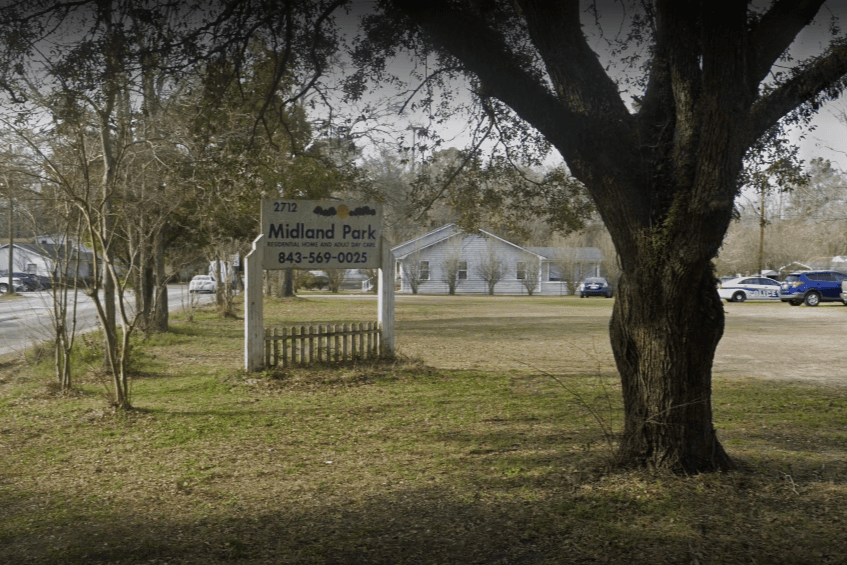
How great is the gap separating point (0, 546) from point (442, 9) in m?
4.49

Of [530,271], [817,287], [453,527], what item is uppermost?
[530,271]

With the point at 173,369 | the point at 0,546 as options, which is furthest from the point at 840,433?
the point at 173,369

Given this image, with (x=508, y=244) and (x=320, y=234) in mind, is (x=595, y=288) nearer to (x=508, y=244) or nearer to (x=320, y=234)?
(x=508, y=244)

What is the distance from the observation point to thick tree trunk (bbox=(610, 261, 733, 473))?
16.3 ft

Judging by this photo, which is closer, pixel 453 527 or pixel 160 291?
pixel 453 527

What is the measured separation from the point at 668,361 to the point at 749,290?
39.0m

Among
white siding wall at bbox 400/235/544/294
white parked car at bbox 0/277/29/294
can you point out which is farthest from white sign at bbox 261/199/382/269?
white siding wall at bbox 400/235/544/294

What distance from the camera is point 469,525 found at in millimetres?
4582

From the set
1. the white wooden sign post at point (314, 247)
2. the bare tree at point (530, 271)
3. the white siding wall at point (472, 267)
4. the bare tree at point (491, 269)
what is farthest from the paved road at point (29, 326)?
the bare tree at point (530, 271)

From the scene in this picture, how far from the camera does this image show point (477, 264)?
179 feet

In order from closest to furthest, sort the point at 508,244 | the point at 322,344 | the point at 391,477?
1. the point at 391,477
2. the point at 322,344
3. the point at 508,244

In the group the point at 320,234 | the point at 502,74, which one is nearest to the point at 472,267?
the point at 320,234

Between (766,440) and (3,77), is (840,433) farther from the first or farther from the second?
(3,77)

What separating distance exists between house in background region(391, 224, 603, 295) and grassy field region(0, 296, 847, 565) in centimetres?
4272
